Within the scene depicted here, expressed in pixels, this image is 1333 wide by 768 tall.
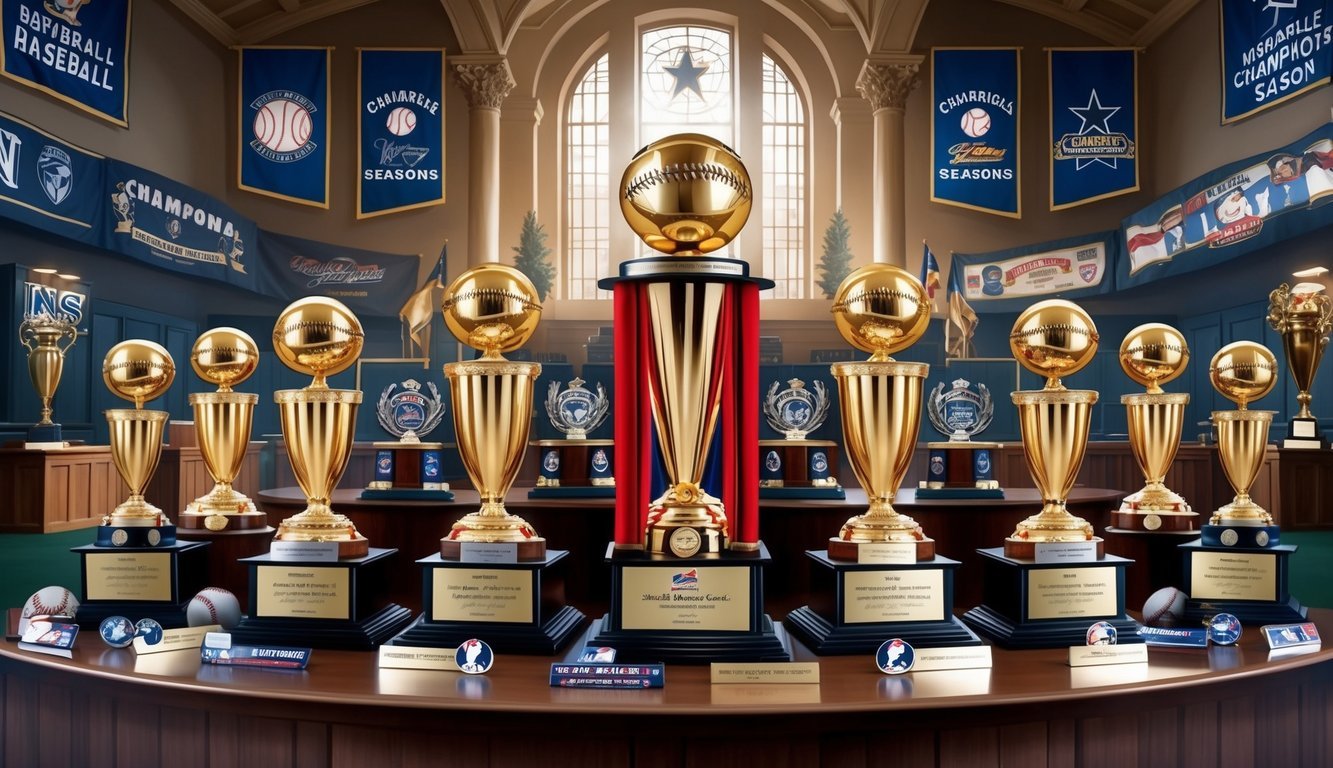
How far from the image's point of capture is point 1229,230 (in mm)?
8750

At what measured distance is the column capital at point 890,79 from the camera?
12.2m

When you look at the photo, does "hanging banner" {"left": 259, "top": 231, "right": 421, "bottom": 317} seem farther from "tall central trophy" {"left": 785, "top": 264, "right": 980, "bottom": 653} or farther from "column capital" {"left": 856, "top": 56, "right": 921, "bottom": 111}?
"tall central trophy" {"left": 785, "top": 264, "right": 980, "bottom": 653}

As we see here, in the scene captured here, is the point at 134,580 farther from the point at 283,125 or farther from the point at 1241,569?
the point at 283,125

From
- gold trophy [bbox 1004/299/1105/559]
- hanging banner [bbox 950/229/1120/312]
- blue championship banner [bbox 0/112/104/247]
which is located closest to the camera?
gold trophy [bbox 1004/299/1105/559]

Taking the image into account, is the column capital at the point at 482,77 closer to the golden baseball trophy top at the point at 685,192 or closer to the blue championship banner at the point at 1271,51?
the blue championship banner at the point at 1271,51

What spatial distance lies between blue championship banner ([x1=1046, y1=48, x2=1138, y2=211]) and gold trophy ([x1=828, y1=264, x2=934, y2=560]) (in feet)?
37.2

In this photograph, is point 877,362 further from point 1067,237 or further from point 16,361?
point 1067,237

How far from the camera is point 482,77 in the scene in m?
12.3

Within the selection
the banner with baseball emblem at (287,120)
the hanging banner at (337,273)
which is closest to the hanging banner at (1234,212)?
the hanging banner at (337,273)

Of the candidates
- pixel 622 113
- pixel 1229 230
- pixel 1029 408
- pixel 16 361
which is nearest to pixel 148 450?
pixel 1029 408

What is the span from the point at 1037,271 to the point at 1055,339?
10454mm

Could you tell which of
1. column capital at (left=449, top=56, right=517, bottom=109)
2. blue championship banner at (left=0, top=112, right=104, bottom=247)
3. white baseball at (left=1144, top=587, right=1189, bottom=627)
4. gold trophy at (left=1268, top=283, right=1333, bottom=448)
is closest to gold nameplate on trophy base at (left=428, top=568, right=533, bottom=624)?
white baseball at (left=1144, top=587, right=1189, bottom=627)

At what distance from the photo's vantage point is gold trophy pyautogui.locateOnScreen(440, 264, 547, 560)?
1.83 m

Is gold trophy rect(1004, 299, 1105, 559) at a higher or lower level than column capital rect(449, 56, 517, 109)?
lower
